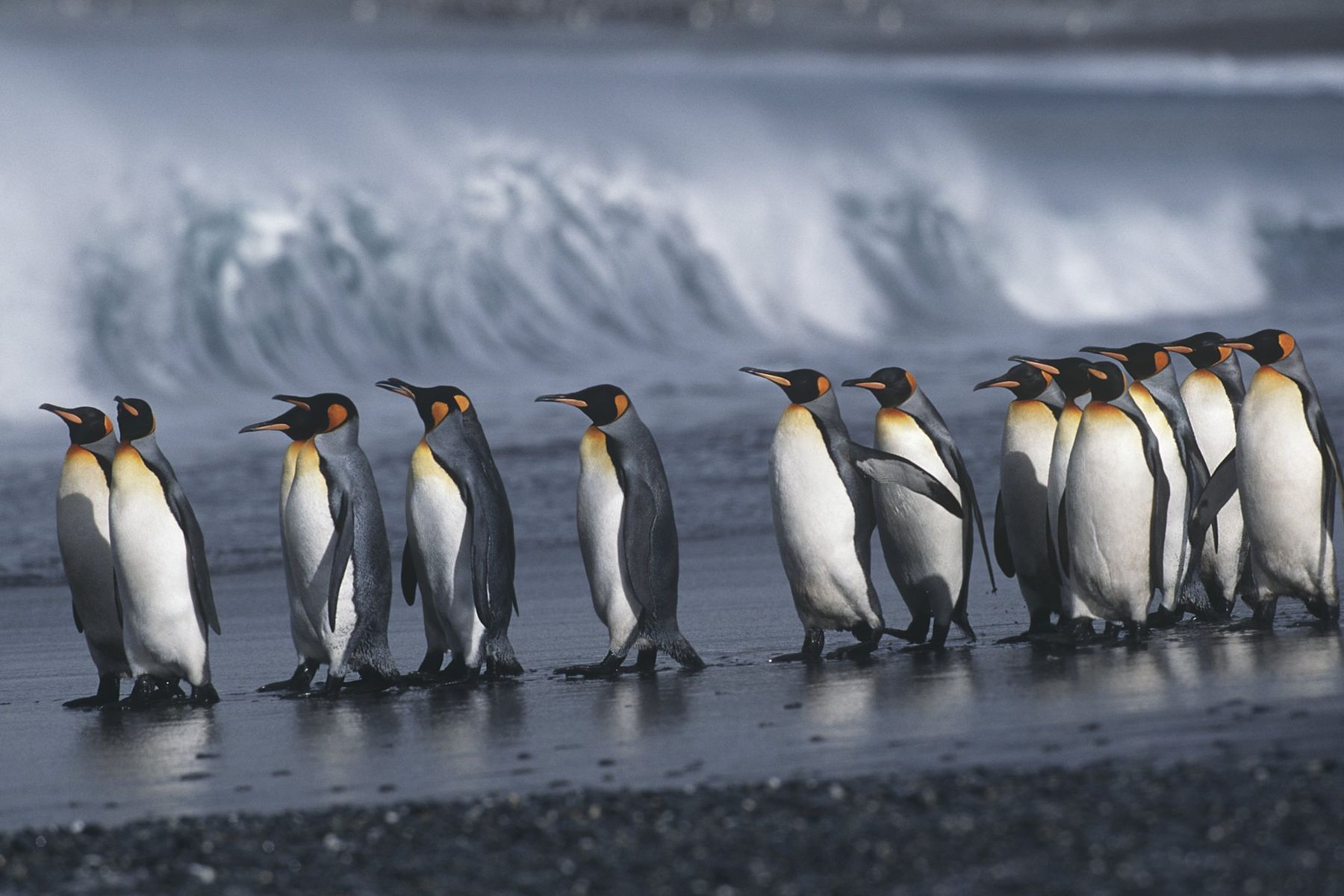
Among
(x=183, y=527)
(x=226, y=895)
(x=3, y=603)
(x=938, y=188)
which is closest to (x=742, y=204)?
(x=938, y=188)

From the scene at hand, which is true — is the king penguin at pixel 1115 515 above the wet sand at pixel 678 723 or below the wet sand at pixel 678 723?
above

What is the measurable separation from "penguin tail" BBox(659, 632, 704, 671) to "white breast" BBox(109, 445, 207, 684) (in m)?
1.69

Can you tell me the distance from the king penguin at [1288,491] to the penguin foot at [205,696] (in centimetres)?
375

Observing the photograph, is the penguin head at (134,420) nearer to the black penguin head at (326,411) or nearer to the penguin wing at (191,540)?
the penguin wing at (191,540)

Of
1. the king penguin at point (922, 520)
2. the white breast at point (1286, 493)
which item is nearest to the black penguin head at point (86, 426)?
the king penguin at point (922, 520)

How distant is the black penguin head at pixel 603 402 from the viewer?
23.7 feet

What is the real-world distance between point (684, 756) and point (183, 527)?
8.45 ft

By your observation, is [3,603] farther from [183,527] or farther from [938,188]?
[938,188]

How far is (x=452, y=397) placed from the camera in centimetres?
741

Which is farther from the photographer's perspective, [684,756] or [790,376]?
[790,376]

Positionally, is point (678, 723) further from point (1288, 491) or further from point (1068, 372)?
point (1288, 491)

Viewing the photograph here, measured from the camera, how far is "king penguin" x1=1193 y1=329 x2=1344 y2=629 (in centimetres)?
715

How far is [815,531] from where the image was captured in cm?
726

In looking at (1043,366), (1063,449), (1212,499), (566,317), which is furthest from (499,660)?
(566,317)
